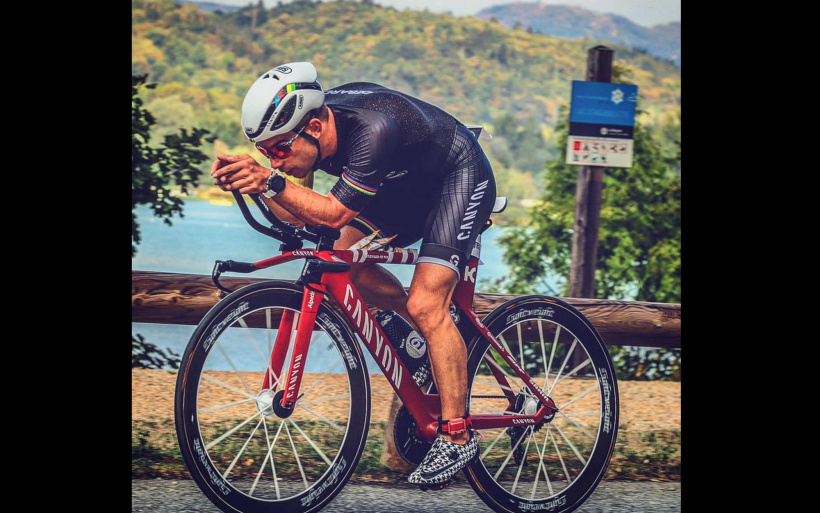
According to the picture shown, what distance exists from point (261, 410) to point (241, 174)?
103cm

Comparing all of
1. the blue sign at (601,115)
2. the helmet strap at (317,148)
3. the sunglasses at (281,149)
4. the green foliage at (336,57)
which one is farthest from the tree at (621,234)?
the sunglasses at (281,149)

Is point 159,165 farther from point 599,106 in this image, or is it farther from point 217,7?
point 599,106

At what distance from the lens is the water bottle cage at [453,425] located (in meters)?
4.17

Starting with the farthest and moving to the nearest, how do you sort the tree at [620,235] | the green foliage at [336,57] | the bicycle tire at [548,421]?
the tree at [620,235] < the green foliage at [336,57] < the bicycle tire at [548,421]

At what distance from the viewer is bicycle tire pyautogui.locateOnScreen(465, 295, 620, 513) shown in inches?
174

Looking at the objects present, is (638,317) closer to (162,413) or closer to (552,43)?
(552,43)

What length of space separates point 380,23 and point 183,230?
1731 millimetres

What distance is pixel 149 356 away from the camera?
559cm

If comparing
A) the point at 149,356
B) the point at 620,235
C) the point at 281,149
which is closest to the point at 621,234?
the point at 620,235

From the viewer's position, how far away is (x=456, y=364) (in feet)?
13.8

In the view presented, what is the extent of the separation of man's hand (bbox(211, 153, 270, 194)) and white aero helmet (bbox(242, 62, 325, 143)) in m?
0.34

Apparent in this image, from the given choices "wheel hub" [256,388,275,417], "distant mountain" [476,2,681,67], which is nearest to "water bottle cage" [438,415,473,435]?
"wheel hub" [256,388,275,417]

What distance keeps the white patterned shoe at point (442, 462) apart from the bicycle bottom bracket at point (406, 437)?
0.09 metres

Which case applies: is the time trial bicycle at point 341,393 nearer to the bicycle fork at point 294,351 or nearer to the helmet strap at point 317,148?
the bicycle fork at point 294,351
